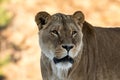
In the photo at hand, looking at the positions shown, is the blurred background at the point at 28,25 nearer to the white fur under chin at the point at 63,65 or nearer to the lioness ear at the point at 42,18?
the lioness ear at the point at 42,18

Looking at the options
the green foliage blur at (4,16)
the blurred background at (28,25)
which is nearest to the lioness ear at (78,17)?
the blurred background at (28,25)

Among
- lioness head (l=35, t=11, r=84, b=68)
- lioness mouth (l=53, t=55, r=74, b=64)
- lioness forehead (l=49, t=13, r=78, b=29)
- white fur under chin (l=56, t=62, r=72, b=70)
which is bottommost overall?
white fur under chin (l=56, t=62, r=72, b=70)

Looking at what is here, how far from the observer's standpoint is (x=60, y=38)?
7.40 meters

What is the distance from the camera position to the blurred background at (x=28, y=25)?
17141 millimetres

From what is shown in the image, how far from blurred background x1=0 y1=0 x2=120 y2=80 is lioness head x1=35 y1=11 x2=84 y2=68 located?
9081 millimetres

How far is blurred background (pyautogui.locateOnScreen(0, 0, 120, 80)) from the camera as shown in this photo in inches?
675

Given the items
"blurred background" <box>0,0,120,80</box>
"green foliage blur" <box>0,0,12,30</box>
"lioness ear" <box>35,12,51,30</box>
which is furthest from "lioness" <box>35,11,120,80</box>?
"green foliage blur" <box>0,0,12,30</box>

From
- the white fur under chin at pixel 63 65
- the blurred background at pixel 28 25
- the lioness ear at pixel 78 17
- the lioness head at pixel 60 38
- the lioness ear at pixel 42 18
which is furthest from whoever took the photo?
the blurred background at pixel 28 25

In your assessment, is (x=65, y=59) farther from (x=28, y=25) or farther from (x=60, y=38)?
(x=28, y=25)

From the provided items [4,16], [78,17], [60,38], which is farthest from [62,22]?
[4,16]

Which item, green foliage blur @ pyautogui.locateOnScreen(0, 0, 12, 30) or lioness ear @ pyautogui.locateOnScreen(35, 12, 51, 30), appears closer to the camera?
lioness ear @ pyautogui.locateOnScreen(35, 12, 51, 30)

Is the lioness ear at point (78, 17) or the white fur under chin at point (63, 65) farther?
the lioness ear at point (78, 17)

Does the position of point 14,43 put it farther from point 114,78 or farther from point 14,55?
point 114,78

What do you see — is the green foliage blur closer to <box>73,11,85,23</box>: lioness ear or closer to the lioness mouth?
<box>73,11,85,23</box>: lioness ear
